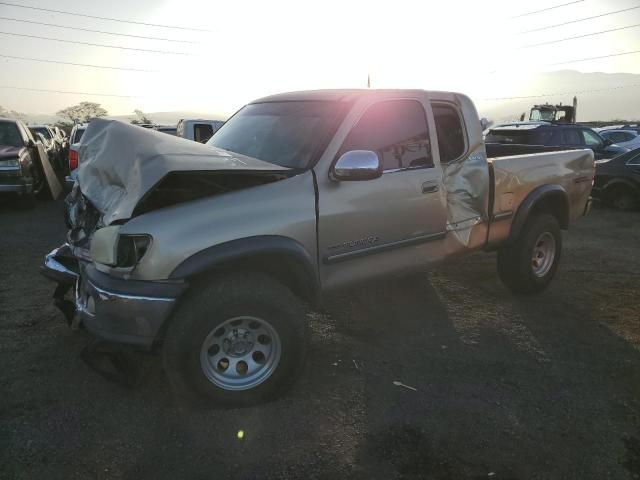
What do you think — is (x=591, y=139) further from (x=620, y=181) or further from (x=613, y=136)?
(x=613, y=136)

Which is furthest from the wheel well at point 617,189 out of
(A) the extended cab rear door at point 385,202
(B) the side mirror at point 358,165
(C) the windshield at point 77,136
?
(C) the windshield at point 77,136

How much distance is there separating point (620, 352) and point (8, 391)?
4438mm

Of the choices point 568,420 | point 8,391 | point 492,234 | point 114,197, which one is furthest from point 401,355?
point 8,391

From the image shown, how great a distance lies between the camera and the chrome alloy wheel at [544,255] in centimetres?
498

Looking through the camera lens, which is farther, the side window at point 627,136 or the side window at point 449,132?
the side window at point 627,136

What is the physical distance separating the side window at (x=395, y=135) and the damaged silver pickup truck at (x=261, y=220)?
11mm

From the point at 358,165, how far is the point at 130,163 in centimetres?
141

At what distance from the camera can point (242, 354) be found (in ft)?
9.85

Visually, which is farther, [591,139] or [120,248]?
[591,139]

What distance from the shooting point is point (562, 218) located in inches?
201

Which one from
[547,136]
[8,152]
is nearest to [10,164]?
[8,152]

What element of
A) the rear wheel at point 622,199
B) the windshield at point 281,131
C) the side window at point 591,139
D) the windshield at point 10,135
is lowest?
the rear wheel at point 622,199

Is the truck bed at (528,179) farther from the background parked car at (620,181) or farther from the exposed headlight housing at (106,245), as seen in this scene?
the background parked car at (620,181)

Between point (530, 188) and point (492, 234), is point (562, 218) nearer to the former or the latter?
point (530, 188)
